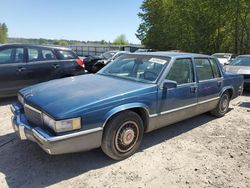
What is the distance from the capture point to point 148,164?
11.6 ft

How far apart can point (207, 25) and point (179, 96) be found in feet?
79.5

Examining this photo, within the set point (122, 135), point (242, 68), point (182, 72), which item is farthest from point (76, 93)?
point (242, 68)

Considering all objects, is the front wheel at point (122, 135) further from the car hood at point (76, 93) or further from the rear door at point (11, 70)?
the rear door at point (11, 70)

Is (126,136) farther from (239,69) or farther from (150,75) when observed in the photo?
(239,69)

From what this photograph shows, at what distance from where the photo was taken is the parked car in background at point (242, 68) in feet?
28.8

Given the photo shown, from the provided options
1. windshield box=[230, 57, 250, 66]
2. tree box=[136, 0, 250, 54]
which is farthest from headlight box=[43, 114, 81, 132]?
tree box=[136, 0, 250, 54]

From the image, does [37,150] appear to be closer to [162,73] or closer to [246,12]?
[162,73]

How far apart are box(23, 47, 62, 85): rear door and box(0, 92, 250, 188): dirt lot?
234cm

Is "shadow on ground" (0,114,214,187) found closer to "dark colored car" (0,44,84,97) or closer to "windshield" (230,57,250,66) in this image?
"dark colored car" (0,44,84,97)

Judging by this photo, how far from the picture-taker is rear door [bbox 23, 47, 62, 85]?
6.66 m

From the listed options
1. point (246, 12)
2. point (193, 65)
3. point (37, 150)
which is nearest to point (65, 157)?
point (37, 150)

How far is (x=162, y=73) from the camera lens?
4.04 metres

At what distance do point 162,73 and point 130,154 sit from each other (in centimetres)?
143

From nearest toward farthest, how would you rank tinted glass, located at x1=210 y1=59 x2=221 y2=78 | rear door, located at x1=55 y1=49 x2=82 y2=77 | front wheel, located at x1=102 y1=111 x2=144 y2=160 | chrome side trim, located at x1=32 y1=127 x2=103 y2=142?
chrome side trim, located at x1=32 y1=127 x2=103 y2=142
front wheel, located at x1=102 y1=111 x2=144 y2=160
tinted glass, located at x1=210 y1=59 x2=221 y2=78
rear door, located at x1=55 y1=49 x2=82 y2=77
